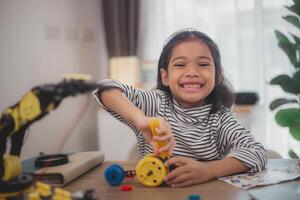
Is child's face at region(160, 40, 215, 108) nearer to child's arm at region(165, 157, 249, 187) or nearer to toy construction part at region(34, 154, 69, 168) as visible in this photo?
child's arm at region(165, 157, 249, 187)

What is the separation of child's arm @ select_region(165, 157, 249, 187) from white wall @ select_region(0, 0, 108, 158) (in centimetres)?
141

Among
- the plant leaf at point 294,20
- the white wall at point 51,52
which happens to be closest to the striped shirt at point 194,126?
the plant leaf at point 294,20

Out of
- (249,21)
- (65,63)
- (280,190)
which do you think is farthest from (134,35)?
(280,190)

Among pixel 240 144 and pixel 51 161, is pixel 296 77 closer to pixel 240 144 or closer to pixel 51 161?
pixel 240 144

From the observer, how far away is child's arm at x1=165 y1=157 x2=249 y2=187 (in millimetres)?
725

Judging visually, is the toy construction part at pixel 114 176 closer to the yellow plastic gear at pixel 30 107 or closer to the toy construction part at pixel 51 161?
the toy construction part at pixel 51 161

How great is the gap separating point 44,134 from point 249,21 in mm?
1642

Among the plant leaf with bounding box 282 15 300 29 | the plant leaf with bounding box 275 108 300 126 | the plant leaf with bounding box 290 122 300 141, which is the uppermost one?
the plant leaf with bounding box 282 15 300 29

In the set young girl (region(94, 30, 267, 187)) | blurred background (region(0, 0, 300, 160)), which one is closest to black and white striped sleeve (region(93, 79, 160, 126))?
young girl (region(94, 30, 267, 187))

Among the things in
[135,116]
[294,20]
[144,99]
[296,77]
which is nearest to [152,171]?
[135,116]

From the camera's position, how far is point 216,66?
1.08 m

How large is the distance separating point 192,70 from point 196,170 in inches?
12.9

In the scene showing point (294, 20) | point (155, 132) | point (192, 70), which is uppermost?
point (294, 20)

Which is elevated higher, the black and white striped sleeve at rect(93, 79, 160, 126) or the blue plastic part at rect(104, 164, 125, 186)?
the black and white striped sleeve at rect(93, 79, 160, 126)
